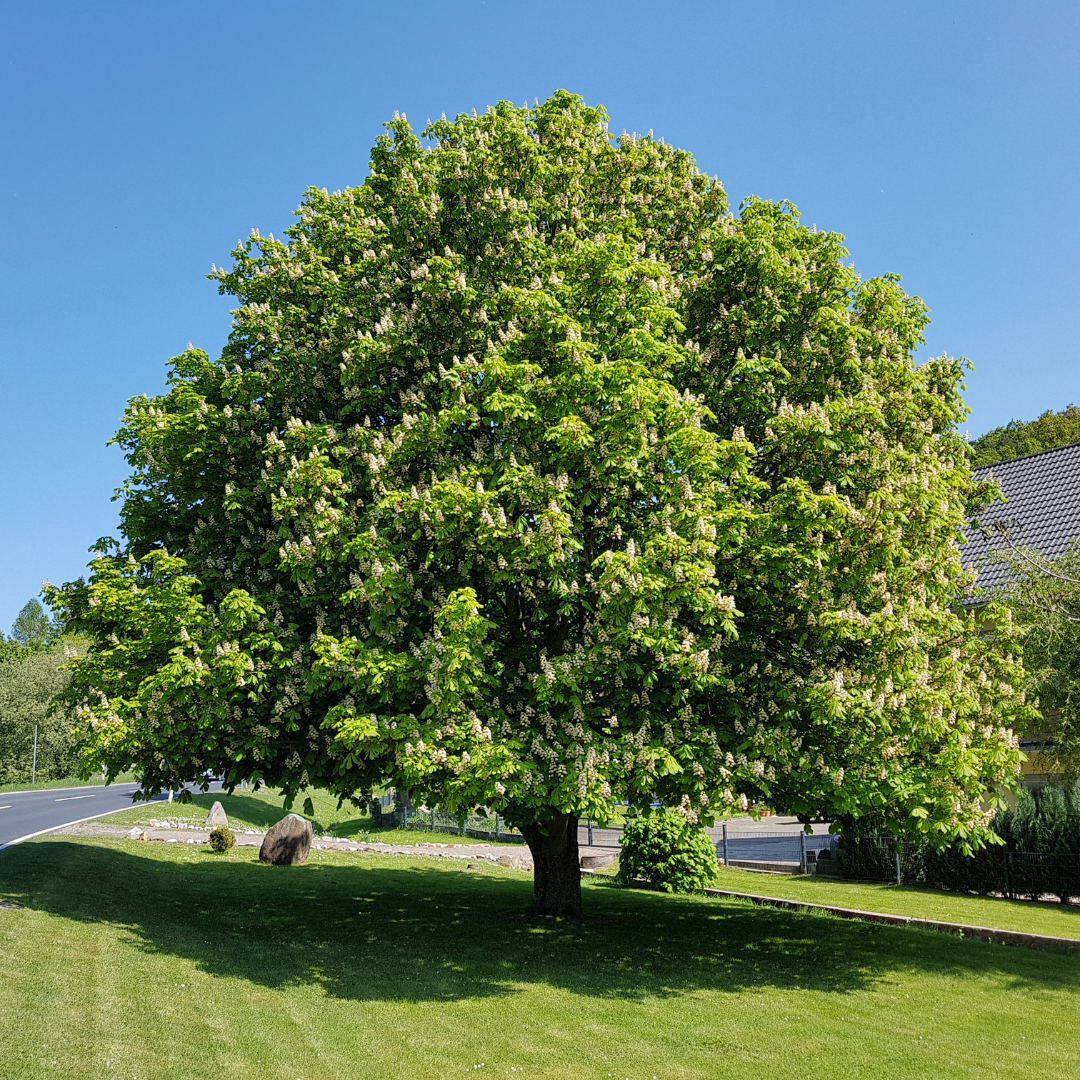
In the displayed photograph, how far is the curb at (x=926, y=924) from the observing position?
16297 mm

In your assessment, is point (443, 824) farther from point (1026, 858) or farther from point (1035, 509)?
point (1035, 509)

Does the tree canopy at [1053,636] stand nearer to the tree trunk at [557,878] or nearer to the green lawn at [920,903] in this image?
the green lawn at [920,903]

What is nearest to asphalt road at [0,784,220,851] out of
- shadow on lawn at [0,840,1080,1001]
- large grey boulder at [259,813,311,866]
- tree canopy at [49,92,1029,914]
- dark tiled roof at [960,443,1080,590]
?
large grey boulder at [259,813,311,866]

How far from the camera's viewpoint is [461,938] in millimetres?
15984

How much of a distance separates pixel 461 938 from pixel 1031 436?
2358 inches

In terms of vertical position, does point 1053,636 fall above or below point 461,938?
above

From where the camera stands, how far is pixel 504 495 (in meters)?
13.4

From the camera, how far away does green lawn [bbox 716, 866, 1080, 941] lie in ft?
62.0

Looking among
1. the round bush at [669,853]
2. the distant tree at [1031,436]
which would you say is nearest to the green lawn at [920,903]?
the round bush at [669,853]

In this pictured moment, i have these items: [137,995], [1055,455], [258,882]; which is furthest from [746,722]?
[1055,455]

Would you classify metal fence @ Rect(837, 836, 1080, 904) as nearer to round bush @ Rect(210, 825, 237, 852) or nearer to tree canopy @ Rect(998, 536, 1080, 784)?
tree canopy @ Rect(998, 536, 1080, 784)

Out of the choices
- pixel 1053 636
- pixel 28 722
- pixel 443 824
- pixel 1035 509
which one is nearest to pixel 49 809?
pixel 443 824

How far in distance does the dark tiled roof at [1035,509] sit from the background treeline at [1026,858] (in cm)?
720

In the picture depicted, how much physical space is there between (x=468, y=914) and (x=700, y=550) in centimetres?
1023
